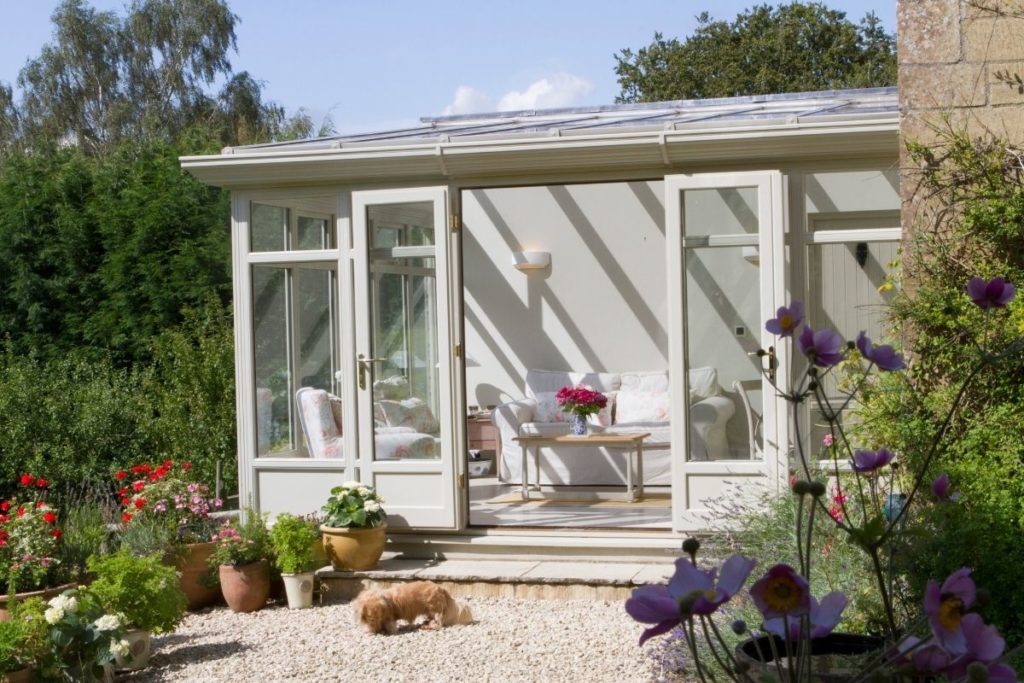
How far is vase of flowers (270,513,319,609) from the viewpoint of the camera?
6.92 m

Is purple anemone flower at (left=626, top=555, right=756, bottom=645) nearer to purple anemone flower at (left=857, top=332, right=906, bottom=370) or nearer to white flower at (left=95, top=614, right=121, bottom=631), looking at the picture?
purple anemone flower at (left=857, top=332, right=906, bottom=370)

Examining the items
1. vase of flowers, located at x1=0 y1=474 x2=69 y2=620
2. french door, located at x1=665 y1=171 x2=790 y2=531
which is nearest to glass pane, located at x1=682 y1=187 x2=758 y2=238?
french door, located at x1=665 y1=171 x2=790 y2=531

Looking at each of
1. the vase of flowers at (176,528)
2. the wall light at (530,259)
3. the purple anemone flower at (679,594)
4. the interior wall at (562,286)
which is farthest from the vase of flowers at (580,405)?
the purple anemone flower at (679,594)

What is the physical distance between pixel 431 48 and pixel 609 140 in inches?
649

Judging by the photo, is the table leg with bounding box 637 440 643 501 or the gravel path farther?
the table leg with bounding box 637 440 643 501

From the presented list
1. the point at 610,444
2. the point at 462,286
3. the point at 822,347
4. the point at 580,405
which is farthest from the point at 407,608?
the point at 822,347

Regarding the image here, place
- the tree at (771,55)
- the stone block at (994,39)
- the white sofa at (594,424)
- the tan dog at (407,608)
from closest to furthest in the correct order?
the stone block at (994,39) < the tan dog at (407,608) < the white sofa at (594,424) < the tree at (771,55)

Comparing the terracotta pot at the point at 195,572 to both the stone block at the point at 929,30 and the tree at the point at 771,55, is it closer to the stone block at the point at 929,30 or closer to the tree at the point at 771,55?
the stone block at the point at 929,30

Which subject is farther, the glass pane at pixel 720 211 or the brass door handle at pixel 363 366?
the brass door handle at pixel 363 366

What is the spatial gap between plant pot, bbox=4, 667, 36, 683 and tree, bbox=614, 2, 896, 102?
20690 millimetres

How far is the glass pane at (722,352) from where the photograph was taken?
7.01 metres

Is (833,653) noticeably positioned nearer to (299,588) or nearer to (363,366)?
(299,588)

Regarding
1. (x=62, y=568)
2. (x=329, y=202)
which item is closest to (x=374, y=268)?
(x=329, y=202)

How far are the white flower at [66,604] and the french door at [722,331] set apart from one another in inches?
133
